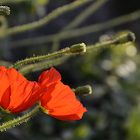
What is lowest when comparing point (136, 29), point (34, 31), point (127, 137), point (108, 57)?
point (127, 137)

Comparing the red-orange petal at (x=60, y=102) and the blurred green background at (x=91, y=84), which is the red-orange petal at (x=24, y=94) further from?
the blurred green background at (x=91, y=84)

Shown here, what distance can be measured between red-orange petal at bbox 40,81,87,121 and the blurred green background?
916 mm

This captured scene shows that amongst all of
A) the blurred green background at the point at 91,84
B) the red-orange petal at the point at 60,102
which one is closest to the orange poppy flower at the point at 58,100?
the red-orange petal at the point at 60,102

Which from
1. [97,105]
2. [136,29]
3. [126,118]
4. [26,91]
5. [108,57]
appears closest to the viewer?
[26,91]

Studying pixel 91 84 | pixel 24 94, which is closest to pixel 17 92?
pixel 24 94

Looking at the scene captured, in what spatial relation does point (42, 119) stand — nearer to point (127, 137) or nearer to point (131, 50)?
point (127, 137)

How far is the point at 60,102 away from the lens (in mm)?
387

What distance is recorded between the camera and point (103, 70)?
6.73 feet

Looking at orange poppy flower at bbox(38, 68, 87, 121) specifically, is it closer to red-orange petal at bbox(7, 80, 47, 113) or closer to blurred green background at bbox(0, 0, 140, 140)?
red-orange petal at bbox(7, 80, 47, 113)

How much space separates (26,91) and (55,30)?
7.10 ft

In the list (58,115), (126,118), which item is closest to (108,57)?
(126,118)

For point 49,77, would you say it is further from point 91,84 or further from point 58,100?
point 91,84

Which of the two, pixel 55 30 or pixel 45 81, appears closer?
pixel 45 81

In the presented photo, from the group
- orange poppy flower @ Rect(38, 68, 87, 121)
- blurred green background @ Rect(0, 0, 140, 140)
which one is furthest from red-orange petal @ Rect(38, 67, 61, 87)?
blurred green background @ Rect(0, 0, 140, 140)
